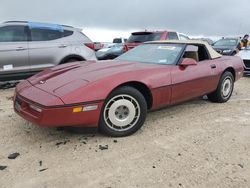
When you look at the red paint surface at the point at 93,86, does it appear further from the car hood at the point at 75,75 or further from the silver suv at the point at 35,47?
the silver suv at the point at 35,47

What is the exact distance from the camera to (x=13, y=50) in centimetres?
684

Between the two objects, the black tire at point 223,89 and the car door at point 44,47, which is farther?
the car door at point 44,47

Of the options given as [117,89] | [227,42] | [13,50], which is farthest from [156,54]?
[227,42]

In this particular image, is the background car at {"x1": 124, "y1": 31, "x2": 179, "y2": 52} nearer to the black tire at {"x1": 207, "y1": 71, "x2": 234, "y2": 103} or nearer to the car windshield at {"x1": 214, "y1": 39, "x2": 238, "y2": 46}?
the car windshield at {"x1": 214, "y1": 39, "x2": 238, "y2": 46}

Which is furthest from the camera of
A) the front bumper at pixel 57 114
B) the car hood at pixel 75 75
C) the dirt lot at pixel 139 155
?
the car hood at pixel 75 75

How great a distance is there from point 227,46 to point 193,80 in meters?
9.90

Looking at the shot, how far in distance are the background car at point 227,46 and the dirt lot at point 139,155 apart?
8.80 m

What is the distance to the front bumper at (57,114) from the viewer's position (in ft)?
10.9

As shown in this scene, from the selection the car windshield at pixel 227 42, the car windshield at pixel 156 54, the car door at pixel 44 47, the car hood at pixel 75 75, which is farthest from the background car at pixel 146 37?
the car hood at pixel 75 75

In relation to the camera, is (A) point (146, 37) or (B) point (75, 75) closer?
(B) point (75, 75)

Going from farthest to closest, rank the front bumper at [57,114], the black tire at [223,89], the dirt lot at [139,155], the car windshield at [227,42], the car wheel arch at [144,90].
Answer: the car windshield at [227,42], the black tire at [223,89], the car wheel arch at [144,90], the front bumper at [57,114], the dirt lot at [139,155]

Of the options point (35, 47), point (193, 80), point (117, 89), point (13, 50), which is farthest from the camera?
point (35, 47)

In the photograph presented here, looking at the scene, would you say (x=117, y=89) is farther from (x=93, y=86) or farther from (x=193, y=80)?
(x=193, y=80)

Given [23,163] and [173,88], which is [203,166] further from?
[23,163]
